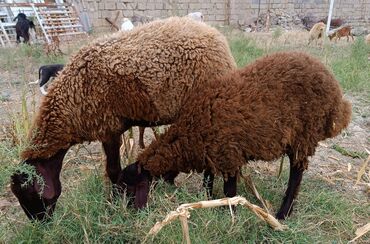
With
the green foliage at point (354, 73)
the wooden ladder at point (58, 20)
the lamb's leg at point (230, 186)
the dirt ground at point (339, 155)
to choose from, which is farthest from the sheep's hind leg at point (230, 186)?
the wooden ladder at point (58, 20)

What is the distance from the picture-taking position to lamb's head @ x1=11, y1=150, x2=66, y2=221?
9.05 ft

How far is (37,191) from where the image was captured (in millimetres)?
2781

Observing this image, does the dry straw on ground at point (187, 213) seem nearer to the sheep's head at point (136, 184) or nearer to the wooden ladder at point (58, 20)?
the sheep's head at point (136, 184)

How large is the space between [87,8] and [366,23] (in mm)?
15202

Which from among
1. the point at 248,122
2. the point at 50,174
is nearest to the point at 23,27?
the point at 50,174

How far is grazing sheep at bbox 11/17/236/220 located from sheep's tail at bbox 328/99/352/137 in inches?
38.5

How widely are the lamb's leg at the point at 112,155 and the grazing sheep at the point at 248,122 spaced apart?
369 millimetres

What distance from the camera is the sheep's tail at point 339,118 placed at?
9.57 ft

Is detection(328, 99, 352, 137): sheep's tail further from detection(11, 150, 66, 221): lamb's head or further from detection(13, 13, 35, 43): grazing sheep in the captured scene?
detection(13, 13, 35, 43): grazing sheep

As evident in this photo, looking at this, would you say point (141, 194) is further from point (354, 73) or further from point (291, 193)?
A: point (354, 73)

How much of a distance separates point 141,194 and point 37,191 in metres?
0.76

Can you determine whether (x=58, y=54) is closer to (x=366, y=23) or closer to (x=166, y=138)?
(x=166, y=138)

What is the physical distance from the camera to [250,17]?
723 inches

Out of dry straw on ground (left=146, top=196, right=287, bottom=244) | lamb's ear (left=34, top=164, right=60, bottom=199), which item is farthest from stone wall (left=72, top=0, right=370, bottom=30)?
dry straw on ground (left=146, top=196, right=287, bottom=244)
